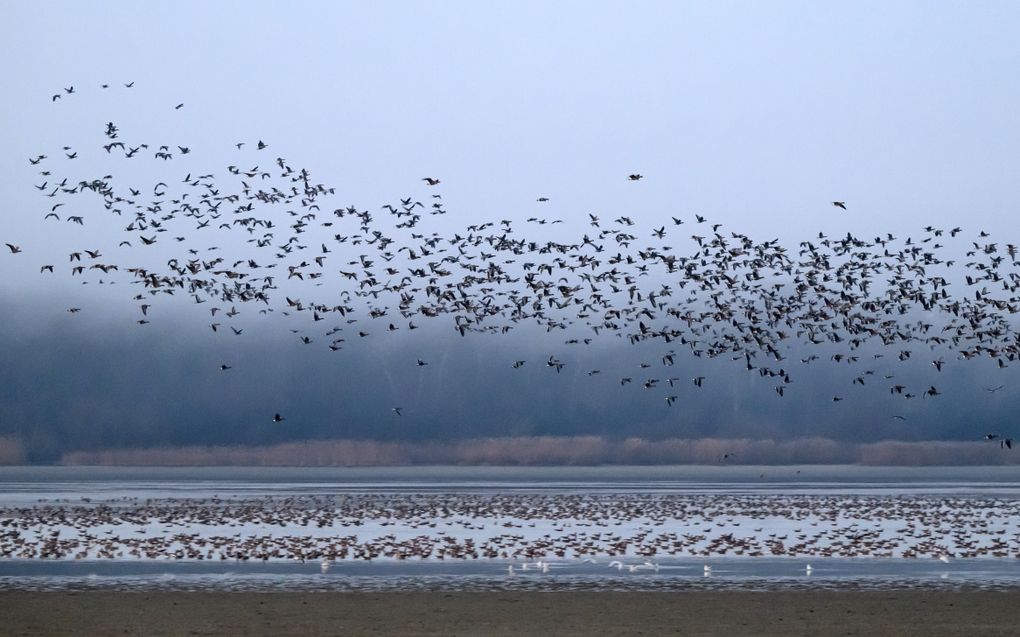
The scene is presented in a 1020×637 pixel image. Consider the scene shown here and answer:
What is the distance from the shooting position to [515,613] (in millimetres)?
27750

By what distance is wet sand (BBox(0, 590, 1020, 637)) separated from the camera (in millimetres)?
25516

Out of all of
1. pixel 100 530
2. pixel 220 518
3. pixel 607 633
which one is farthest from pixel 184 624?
pixel 220 518

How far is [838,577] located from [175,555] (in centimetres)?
2120

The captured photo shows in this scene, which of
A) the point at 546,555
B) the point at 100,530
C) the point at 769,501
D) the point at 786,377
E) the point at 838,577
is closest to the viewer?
the point at 838,577

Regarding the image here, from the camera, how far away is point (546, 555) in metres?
41.4

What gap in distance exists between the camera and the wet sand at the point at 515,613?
25.5 metres

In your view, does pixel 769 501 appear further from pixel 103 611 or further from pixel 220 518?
pixel 103 611

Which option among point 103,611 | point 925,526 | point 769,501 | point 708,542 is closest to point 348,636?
point 103,611

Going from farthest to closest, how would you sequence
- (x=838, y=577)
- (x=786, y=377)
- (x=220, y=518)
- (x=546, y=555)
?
(x=220, y=518), (x=786, y=377), (x=546, y=555), (x=838, y=577)

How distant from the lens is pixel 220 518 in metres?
61.8

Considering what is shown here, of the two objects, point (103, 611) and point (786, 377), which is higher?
point (786, 377)

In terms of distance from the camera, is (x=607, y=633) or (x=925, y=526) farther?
(x=925, y=526)

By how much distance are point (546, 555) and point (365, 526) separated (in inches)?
652

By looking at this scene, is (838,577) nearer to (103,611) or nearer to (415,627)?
(415,627)
